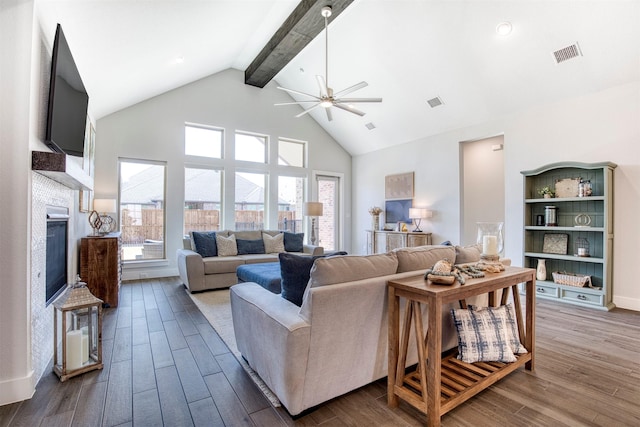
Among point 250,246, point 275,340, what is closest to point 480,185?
point 250,246

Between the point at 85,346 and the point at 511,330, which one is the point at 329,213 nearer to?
the point at 511,330

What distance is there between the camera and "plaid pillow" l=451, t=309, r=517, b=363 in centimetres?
216

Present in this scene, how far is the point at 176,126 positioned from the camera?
5898mm

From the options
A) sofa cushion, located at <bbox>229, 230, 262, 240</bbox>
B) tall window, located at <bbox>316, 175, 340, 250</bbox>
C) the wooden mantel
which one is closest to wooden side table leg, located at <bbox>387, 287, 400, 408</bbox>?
the wooden mantel

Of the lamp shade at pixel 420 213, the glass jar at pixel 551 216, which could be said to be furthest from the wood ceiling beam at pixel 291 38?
the glass jar at pixel 551 216

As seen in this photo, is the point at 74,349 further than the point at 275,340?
Yes

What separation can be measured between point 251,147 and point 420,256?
5396 mm

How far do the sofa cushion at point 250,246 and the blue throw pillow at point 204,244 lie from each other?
0.46m

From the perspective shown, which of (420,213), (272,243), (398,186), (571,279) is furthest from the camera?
(398,186)

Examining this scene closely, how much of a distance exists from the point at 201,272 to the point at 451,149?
4985mm

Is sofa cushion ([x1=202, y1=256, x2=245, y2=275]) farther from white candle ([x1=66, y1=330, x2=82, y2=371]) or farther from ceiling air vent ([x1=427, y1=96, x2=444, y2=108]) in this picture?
ceiling air vent ([x1=427, y1=96, x2=444, y2=108])

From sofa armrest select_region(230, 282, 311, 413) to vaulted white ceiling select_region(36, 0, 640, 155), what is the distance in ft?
8.28

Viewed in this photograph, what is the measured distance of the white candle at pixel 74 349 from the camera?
2217mm

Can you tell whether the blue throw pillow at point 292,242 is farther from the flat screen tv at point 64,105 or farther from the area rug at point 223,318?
the flat screen tv at point 64,105
